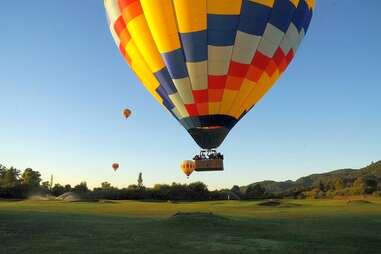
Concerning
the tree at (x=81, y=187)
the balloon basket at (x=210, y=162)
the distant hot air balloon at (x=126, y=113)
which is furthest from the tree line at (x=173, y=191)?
the balloon basket at (x=210, y=162)

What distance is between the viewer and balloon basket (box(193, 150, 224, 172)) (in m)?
29.0

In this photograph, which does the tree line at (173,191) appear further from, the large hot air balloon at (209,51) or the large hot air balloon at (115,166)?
the large hot air balloon at (209,51)

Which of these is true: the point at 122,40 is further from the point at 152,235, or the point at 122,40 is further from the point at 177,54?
the point at 152,235

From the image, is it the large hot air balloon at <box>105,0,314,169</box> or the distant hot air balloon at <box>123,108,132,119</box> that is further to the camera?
the distant hot air balloon at <box>123,108,132,119</box>

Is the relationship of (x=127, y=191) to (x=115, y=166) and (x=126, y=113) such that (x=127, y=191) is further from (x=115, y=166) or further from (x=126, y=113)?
(x=126, y=113)

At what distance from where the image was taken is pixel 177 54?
90.4ft

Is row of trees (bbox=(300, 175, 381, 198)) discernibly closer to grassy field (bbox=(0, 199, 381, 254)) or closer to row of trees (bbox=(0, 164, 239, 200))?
row of trees (bbox=(0, 164, 239, 200))

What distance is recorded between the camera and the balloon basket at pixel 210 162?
2902 cm

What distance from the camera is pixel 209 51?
27156 mm

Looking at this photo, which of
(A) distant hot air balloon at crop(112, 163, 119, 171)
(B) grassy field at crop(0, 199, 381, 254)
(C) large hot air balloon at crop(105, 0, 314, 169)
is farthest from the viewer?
(A) distant hot air balloon at crop(112, 163, 119, 171)

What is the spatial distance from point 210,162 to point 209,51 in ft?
21.4

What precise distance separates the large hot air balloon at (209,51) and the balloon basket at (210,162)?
622mm

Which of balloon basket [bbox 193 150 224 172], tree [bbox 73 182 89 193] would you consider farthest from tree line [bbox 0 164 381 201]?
balloon basket [bbox 193 150 224 172]

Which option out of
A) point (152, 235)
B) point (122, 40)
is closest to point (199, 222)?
point (152, 235)
